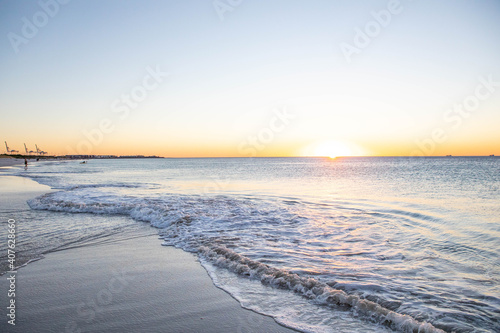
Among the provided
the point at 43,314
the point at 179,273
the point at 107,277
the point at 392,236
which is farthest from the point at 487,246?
the point at 43,314

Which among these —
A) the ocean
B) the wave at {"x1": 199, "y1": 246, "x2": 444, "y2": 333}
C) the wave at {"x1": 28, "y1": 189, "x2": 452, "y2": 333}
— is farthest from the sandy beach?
the wave at {"x1": 28, "y1": 189, "x2": 452, "y2": 333}

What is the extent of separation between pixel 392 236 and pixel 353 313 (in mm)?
5791

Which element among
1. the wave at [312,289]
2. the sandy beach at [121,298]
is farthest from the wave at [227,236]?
the sandy beach at [121,298]

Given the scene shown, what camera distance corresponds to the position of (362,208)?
49.6 feet

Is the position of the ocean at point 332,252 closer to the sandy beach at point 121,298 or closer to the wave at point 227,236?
the wave at point 227,236

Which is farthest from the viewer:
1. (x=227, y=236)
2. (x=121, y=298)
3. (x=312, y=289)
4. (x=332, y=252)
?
(x=227, y=236)

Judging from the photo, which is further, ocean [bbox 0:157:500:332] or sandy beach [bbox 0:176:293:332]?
ocean [bbox 0:157:500:332]

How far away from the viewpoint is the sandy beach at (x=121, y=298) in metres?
4.12

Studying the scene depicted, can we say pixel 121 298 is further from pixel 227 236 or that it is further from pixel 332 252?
pixel 332 252

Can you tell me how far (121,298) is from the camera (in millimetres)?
4934

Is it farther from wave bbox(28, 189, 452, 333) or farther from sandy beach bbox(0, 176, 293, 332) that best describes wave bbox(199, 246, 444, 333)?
sandy beach bbox(0, 176, 293, 332)

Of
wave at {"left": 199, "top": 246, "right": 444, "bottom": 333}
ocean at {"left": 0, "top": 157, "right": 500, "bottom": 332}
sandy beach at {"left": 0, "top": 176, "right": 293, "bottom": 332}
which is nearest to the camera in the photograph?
sandy beach at {"left": 0, "top": 176, "right": 293, "bottom": 332}

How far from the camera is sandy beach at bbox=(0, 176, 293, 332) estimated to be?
4121 millimetres

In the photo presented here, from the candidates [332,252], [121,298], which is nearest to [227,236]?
[332,252]
